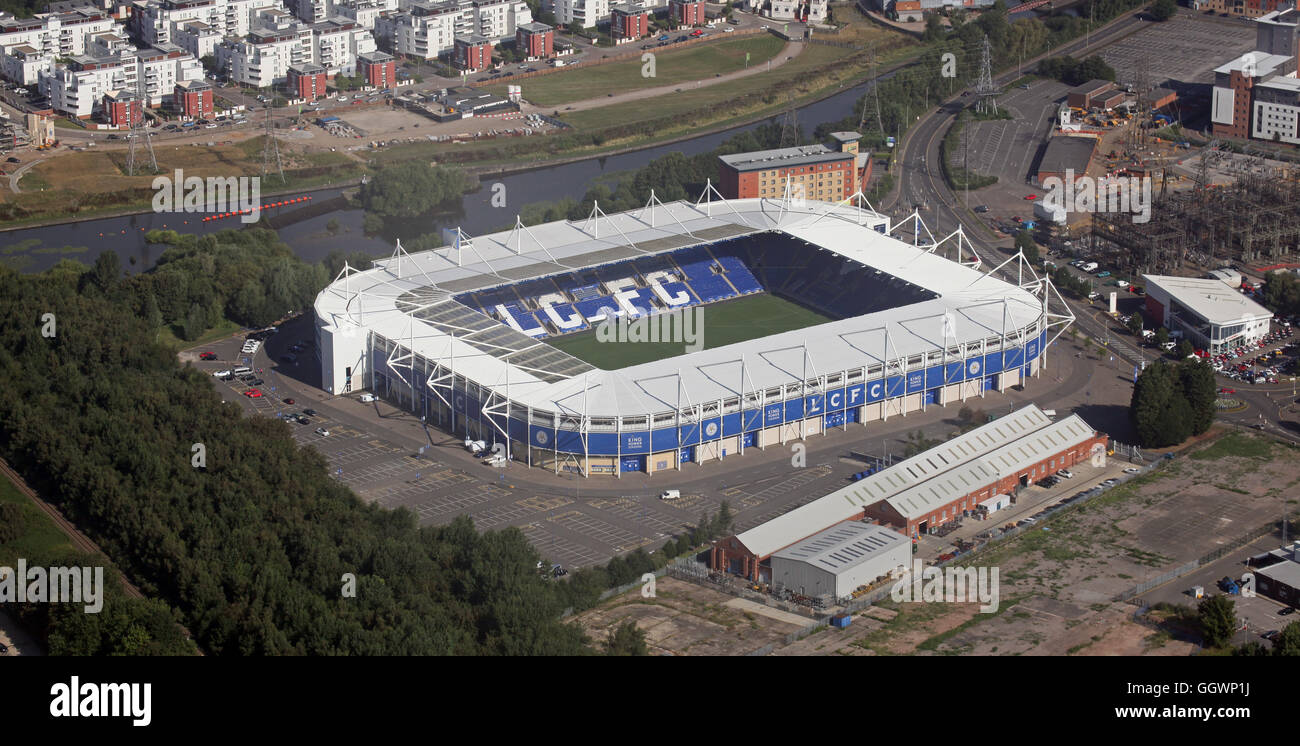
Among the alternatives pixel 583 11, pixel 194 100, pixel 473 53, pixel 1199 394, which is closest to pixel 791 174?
pixel 1199 394

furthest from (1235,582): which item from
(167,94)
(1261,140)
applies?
(167,94)

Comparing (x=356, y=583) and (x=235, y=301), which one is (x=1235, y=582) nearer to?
(x=356, y=583)

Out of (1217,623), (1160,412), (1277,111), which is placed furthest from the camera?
(1277,111)

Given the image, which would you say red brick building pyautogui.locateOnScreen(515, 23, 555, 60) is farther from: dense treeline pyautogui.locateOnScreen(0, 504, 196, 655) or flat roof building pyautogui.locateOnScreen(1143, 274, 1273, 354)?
dense treeline pyautogui.locateOnScreen(0, 504, 196, 655)

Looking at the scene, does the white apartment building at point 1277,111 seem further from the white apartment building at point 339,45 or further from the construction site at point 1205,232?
the white apartment building at point 339,45

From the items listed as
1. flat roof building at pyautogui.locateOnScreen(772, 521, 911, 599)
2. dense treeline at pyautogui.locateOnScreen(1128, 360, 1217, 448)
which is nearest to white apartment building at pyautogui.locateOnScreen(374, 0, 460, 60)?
dense treeline at pyautogui.locateOnScreen(1128, 360, 1217, 448)

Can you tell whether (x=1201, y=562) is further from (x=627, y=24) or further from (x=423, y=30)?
(x=627, y=24)

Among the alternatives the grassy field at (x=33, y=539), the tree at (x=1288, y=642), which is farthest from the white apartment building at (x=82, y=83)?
the tree at (x=1288, y=642)
